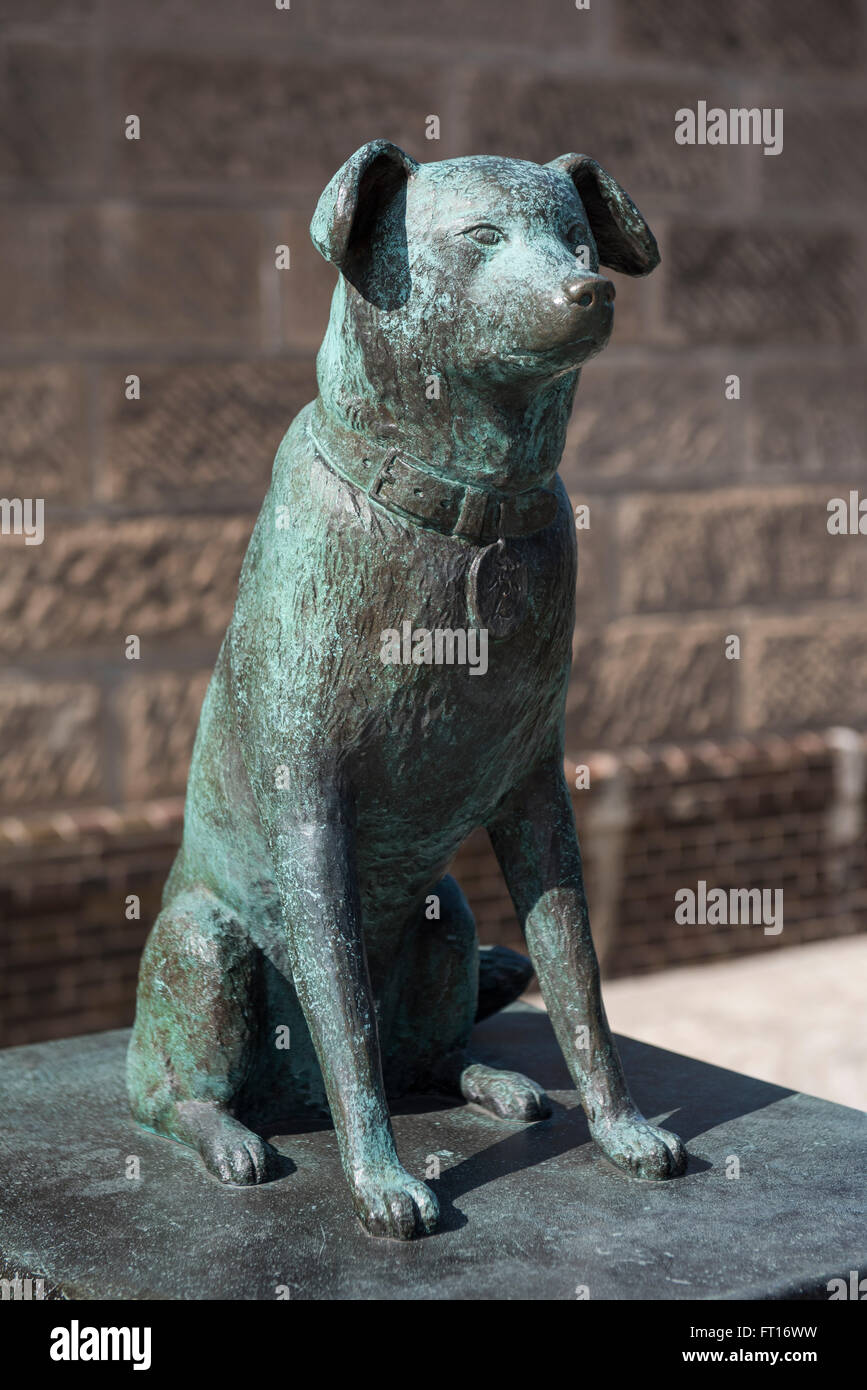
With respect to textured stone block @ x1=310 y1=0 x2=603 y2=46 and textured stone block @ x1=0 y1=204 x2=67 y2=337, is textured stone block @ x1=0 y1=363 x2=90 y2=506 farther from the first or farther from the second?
textured stone block @ x1=310 y1=0 x2=603 y2=46

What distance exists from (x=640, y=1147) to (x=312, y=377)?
8.53 feet

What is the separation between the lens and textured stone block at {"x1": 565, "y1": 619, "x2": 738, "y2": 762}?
4.71m

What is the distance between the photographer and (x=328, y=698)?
197 centimetres

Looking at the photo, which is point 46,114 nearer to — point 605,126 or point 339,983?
point 605,126

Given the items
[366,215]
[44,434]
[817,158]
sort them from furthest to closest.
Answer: [817,158]
[44,434]
[366,215]

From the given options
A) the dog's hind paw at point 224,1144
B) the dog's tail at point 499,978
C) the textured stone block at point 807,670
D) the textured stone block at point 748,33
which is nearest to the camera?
the dog's hind paw at point 224,1144

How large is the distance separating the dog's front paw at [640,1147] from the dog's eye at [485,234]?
1.14m

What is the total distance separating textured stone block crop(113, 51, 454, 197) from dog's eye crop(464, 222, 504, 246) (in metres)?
2.36

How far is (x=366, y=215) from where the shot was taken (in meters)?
1.90

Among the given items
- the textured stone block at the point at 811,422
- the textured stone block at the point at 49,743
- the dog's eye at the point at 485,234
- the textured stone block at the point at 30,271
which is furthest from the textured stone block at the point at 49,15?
the dog's eye at the point at 485,234

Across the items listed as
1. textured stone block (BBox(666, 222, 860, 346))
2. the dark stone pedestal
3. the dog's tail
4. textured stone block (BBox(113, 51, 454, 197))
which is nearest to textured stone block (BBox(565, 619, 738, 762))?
textured stone block (BBox(666, 222, 860, 346))

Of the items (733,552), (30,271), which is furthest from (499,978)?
(733,552)

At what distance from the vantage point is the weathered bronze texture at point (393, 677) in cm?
187
